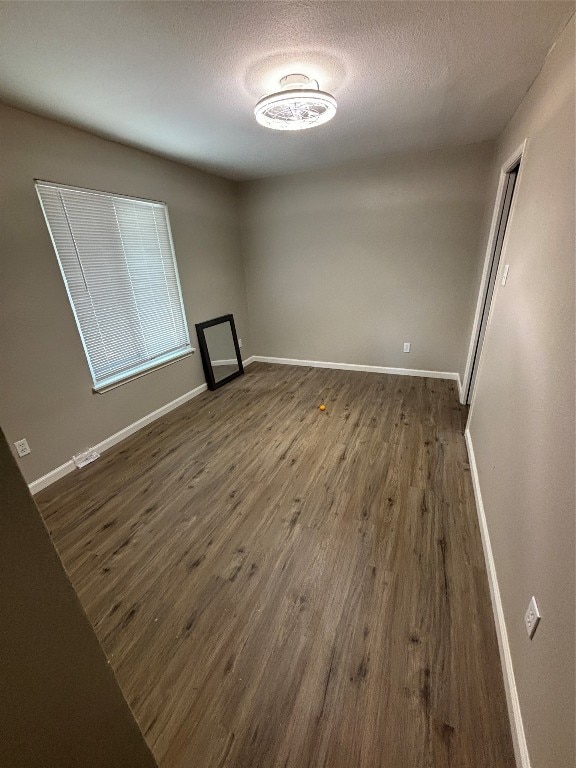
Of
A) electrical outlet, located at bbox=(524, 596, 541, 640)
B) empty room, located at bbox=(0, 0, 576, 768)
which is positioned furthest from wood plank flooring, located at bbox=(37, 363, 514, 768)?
electrical outlet, located at bbox=(524, 596, 541, 640)

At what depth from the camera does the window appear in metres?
2.39

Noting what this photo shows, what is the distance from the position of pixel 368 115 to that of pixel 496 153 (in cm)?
147

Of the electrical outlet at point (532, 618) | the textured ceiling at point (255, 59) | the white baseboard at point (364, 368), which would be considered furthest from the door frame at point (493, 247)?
the electrical outlet at point (532, 618)

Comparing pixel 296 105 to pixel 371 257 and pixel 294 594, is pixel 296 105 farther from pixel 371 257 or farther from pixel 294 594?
pixel 294 594

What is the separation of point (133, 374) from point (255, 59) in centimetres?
246

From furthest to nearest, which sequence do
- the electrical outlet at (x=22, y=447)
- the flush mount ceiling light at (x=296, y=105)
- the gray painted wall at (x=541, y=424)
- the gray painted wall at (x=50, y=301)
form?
the electrical outlet at (x=22, y=447) < the gray painted wall at (x=50, y=301) < the flush mount ceiling light at (x=296, y=105) < the gray painted wall at (x=541, y=424)

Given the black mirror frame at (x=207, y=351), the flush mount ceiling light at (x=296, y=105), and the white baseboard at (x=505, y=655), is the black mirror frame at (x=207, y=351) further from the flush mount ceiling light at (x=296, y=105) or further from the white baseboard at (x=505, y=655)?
the white baseboard at (x=505, y=655)

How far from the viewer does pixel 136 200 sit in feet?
9.38

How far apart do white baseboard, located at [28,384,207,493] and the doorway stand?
3002 mm

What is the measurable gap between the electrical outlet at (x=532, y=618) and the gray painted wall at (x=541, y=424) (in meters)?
0.03

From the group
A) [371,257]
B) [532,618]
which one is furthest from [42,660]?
[371,257]

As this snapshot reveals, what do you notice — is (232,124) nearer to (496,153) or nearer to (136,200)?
(136,200)

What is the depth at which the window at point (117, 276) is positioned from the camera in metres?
2.39

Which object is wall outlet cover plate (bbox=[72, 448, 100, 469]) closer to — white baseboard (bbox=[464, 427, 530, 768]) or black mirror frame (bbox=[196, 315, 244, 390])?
black mirror frame (bbox=[196, 315, 244, 390])
